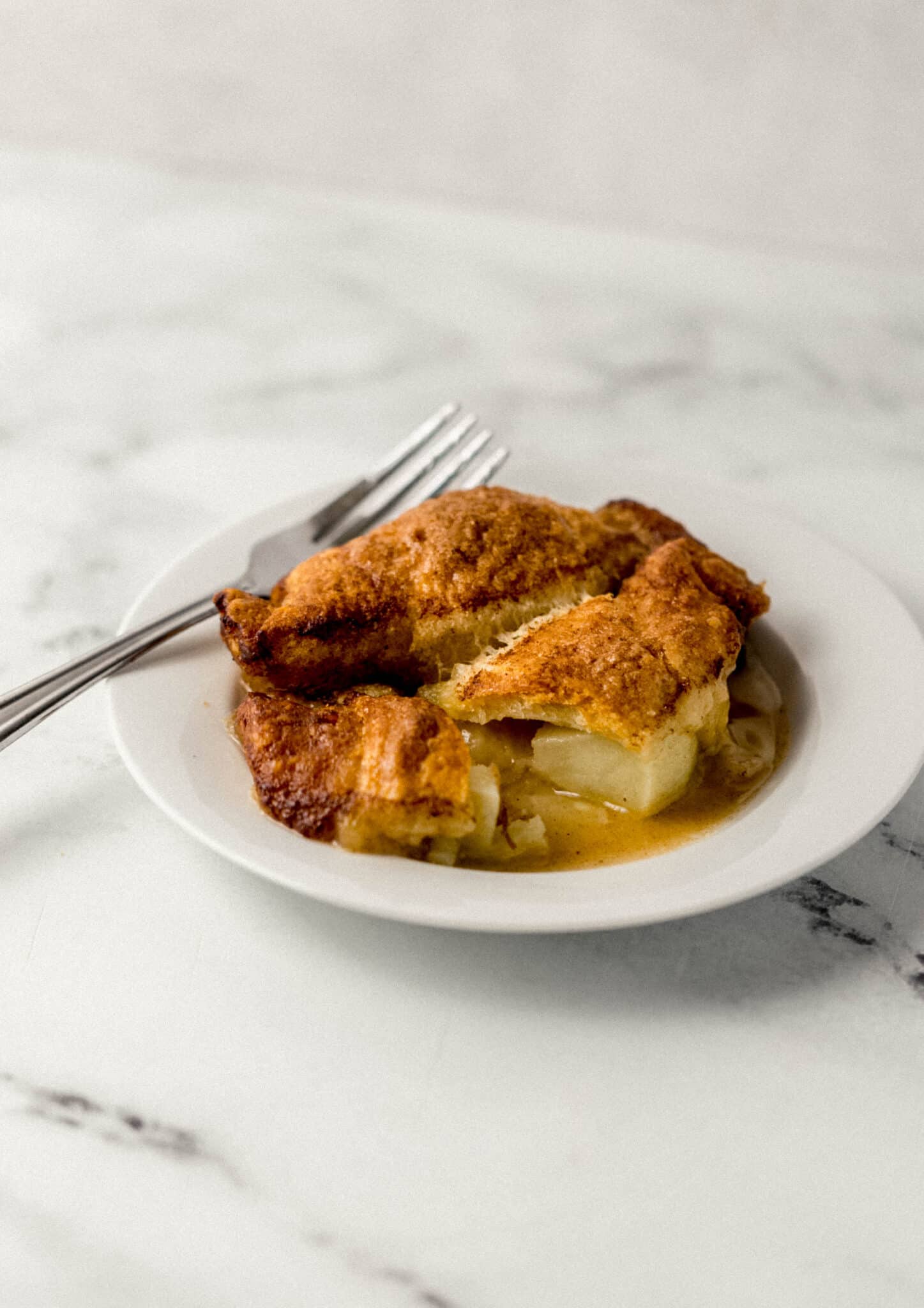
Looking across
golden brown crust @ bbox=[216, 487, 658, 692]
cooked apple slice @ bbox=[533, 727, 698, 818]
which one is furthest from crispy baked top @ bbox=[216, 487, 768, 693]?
cooked apple slice @ bbox=[533, 727, 698, 818]

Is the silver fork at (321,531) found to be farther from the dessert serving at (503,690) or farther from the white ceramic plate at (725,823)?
the dessert serving at (503,690)

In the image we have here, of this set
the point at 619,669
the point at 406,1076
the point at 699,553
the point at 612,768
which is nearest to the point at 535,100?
the point at 699,553

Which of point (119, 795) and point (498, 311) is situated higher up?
point (498, 311)

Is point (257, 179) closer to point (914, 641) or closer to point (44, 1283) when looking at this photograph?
point (914, 641)

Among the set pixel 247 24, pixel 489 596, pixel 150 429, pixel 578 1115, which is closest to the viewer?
pixel 578 1115

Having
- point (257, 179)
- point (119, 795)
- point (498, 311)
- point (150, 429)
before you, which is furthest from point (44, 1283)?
point (257, 179)

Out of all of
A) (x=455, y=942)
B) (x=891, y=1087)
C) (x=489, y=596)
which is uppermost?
(x=489, y=596)
